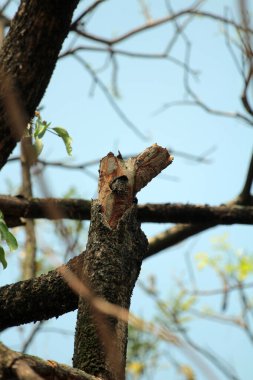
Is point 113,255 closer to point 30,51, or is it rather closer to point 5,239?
point 5,239

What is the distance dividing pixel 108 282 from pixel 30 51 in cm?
122

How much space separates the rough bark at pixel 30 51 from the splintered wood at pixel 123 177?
0.62 m

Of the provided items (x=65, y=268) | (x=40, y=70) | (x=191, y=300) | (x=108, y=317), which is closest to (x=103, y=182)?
(x=65, y=268)

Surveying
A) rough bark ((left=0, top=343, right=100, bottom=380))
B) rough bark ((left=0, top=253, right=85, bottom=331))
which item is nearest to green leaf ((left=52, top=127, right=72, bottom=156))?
rough bark ((left=0, top=253, right=85, bottom=331))

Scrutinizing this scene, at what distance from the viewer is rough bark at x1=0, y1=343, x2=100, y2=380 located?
5.21 ft

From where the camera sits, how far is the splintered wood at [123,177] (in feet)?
7.86

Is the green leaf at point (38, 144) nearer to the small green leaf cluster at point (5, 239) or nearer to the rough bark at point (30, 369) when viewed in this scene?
the small green leaf cluster at point (5, 239)

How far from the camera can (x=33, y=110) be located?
304 cm

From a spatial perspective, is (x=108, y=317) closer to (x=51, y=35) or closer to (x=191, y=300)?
(x=51, y=35)

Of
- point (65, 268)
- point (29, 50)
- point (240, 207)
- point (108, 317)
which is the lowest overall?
point (108, 317)

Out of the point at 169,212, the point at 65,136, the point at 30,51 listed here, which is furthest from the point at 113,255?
the point at 169,212

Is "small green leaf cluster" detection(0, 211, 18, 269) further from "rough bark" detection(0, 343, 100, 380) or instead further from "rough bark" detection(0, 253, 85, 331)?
"rough bark" detection(0, 343, 100, 380)

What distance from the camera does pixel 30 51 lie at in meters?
3.01

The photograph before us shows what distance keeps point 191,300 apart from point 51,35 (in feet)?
12.9
